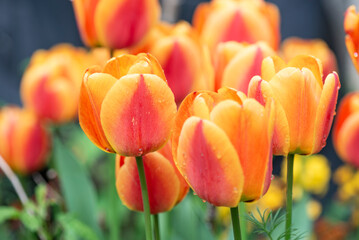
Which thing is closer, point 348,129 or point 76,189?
point 348,129

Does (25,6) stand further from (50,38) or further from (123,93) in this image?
(123,93)

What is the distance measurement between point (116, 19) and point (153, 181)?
0.32 metres

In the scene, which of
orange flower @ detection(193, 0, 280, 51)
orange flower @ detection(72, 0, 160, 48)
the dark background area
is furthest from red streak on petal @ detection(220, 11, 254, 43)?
the dark background area

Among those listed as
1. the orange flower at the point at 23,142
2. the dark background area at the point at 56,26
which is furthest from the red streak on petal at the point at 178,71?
the dark background area at the point at 56,26

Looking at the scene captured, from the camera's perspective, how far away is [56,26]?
2.54 metres

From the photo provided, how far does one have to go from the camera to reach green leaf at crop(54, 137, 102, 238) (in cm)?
84

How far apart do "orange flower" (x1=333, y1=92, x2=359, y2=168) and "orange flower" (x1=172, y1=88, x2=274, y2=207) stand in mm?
371

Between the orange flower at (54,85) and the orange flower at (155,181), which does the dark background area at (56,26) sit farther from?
the orange flower at (155,181)

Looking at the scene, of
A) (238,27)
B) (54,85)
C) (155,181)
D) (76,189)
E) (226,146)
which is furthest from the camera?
(54,85)

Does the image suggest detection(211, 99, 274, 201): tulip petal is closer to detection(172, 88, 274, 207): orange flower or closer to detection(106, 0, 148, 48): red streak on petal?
detection(172, 88, 274, 207): orange flower

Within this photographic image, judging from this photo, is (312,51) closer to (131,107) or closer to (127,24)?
(127,24)

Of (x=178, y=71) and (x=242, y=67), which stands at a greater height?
(x=242, y=67)

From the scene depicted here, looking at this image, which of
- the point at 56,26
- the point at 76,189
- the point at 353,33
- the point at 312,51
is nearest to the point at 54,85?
the point at 76,189

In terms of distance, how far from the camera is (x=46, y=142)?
3.28 ft
